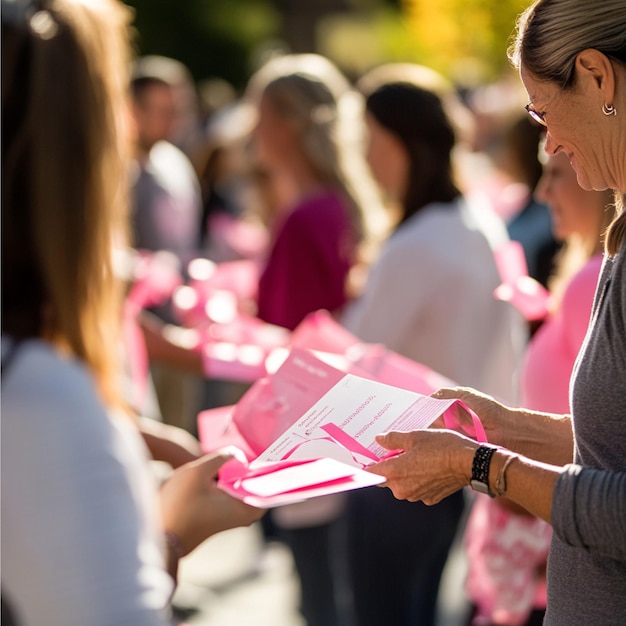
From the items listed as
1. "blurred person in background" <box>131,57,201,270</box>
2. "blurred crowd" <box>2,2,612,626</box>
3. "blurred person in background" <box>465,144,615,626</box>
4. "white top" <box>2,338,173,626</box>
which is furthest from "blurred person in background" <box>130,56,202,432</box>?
"white top" <box>2,338,173,626</box>

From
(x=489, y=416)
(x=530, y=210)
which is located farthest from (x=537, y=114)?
(x=530, y=210)

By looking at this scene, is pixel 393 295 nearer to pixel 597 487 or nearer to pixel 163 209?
pixel 597 487

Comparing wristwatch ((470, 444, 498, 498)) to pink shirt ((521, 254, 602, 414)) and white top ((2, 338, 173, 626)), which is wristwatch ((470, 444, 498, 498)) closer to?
white top ((2, 338, 173, 626))

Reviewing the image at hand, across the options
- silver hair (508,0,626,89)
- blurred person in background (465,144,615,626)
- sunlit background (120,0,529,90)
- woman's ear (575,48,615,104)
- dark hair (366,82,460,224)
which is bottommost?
blurred person in background (465,144,615,626)

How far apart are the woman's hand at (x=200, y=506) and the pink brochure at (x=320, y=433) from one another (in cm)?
3

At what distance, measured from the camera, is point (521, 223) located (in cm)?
468

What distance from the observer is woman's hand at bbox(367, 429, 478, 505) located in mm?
1546

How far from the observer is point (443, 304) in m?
3.31

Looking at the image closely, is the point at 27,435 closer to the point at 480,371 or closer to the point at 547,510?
Answer: the point at 547,510

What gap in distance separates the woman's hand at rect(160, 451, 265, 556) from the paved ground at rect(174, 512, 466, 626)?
2.80m

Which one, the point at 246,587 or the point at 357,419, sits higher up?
the point at 357,419

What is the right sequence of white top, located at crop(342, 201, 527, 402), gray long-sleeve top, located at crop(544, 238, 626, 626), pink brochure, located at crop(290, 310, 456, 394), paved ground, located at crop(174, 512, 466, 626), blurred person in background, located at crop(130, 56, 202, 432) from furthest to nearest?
blurred person in background, located at crop(130, 56, 202, 432) < paved ground, located at crop(174, 512, 466, 626) < white top, located at crop(342, 201, 527, 402) < pink brochure, located at crop(290, 310, 456, 394) < gray long-sleeve top, located at crop(544, 238, 626, 626)

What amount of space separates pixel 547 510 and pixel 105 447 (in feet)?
1.99

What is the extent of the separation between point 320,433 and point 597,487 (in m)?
0.45
